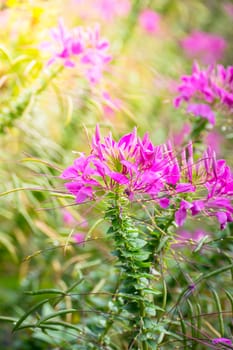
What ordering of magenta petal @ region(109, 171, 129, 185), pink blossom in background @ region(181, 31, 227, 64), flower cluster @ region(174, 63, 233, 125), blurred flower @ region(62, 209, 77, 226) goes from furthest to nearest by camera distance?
pink blossom in background @ region(181, 31, 227, 64) < blurred flower @ region(62, 209, 77, 226) < flower cluster @ region(174, 63, 233, 125) < magenta petal @ region(109, 171, 129, 185)

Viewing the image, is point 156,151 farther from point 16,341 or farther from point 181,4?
point 181,4

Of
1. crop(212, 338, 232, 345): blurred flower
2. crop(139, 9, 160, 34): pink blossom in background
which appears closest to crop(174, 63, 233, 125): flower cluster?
crop(212, 338, 232, 345): blurred flower

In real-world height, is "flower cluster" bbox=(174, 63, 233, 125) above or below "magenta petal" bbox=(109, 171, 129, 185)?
above

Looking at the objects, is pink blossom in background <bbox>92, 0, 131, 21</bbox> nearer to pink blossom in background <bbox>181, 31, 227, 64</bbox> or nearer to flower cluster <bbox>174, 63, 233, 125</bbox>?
pink blossom in background <bbox>181, 31, 227, 64</bbox>

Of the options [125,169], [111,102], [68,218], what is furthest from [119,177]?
[68,218]

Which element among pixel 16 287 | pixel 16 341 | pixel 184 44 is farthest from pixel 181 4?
pixel 16 341

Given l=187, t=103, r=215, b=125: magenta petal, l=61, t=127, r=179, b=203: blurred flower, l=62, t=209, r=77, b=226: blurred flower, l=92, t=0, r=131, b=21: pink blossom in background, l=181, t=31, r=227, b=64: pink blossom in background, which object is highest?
l=92, t=0, r=131, b=21: pink blossom in background
